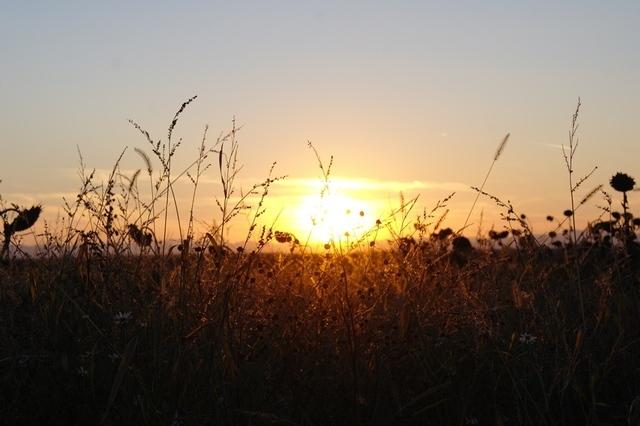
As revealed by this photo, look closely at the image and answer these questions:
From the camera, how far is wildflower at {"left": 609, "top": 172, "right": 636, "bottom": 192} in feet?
21.2

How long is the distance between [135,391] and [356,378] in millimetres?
947

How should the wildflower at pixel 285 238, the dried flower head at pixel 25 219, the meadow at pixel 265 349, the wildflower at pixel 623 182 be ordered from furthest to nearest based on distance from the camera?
the wildflower at pixel 623 182 < the wildflower at pixel 285 238 < the dried flower head at pixel 25 219 < the meadow at pixel 265 349

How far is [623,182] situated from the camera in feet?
21.3

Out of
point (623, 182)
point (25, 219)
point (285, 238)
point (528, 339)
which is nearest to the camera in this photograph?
point (528, 339)

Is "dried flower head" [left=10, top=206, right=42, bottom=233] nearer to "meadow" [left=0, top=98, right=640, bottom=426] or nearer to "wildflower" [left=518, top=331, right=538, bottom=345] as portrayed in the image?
"meadow" [left=0, top=98, right=640, bottom=426]

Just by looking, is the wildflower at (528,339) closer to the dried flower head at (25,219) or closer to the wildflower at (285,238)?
the wildflower at (285,238)

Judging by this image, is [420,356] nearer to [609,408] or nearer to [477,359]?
[477,359]

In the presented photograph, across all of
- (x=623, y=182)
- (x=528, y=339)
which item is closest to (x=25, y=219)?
(x=528, y=339)

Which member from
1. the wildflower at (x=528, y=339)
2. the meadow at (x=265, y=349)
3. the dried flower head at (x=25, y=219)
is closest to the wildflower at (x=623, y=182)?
the meadow at (x=265, y=349)

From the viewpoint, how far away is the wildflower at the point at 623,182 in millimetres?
6457

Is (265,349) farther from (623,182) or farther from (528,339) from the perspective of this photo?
(623,182)

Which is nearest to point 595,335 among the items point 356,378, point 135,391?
point 356,378

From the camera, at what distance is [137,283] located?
4184 millimetres

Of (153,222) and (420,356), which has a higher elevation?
(153,222)
